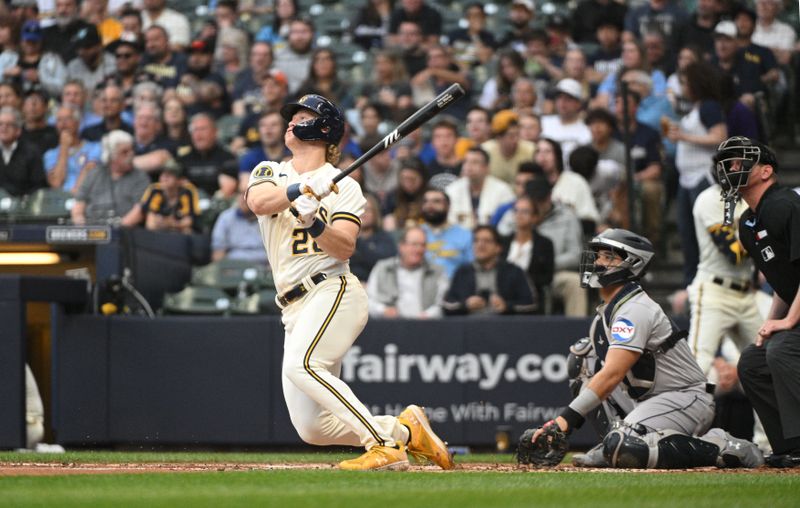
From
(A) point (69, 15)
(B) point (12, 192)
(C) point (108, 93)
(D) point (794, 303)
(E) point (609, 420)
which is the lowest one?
(E) point (609, 420)

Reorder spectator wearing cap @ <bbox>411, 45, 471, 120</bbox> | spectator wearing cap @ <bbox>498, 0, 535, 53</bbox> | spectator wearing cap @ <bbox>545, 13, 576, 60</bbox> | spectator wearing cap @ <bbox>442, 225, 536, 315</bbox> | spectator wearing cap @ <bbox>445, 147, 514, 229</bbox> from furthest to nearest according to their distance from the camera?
spectator wearing cap @ <bbox>498, 0, 535, 53</bbox>, spectator wearing cap @ <bbox>545, 13, 576, 60</bbox>, spectator wearing cap @ <bbox>411, 45, 471, 120</bbox>, spectator wearing cap @ <bbox>445, 147, 514, 229</bbox>, spectator wearing cap @ <bbox>442, 225, 536, 315</bbox>

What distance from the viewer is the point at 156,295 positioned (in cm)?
1225

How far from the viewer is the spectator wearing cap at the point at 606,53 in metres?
14.5

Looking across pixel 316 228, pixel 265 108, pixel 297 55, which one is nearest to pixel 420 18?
pixel 297 55

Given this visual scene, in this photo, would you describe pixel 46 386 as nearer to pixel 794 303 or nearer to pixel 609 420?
pixel 609 420

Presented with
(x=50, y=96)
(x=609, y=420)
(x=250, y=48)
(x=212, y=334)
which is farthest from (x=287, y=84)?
(x=609, y=420)

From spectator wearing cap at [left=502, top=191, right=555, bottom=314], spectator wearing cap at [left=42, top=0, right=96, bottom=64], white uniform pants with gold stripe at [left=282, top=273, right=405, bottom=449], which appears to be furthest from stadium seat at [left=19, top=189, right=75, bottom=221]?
white uniform pants with gold stripe at [left=282, top=273, right=405, bottom=449]

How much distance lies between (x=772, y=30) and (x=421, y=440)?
8.40 m

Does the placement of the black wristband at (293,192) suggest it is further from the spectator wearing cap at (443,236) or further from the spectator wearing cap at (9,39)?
the spectator wearing cap at (9,39)

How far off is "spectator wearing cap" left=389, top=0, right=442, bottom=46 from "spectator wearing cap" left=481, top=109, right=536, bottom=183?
2.91 metres

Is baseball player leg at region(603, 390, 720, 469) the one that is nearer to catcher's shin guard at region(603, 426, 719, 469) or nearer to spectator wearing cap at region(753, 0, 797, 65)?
catcher's shin guard at region(603, 426, 719, 469)

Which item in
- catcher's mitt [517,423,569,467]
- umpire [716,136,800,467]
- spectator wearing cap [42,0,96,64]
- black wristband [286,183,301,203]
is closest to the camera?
black wristband [286,183,301,203]

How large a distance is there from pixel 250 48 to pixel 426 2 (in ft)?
7.19

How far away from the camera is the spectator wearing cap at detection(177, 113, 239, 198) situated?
45.5 feet
